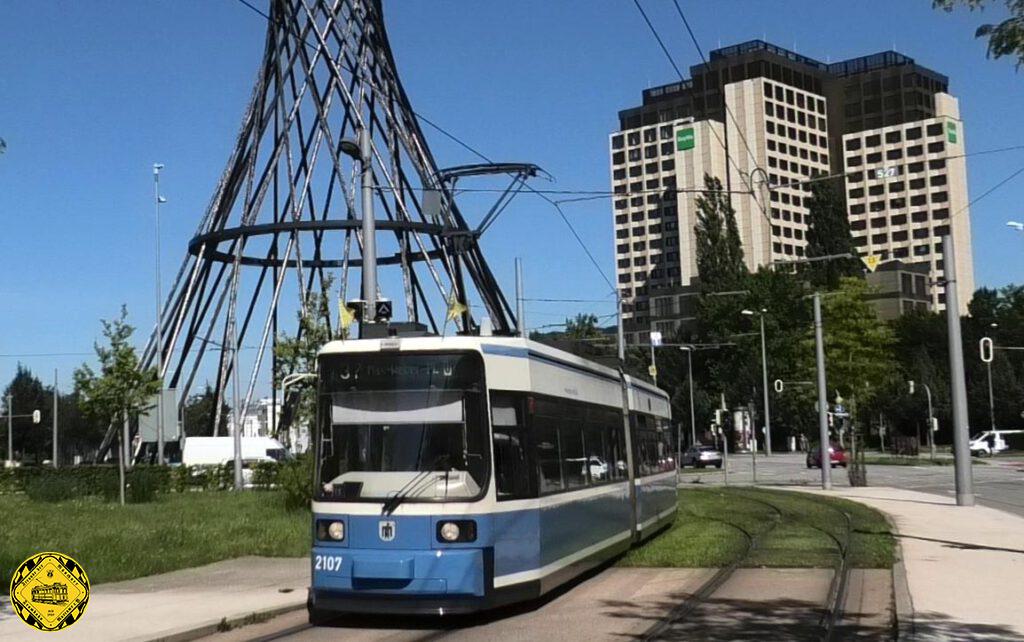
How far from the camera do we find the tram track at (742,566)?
10992 mm

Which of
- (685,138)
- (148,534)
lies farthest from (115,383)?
(685,138)

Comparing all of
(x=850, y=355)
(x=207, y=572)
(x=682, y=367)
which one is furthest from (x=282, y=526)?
(x=682, y=367)

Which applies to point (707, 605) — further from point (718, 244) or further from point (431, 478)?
point (718, 244)

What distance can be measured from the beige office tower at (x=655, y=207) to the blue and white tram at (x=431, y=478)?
121m

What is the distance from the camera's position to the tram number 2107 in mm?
11617

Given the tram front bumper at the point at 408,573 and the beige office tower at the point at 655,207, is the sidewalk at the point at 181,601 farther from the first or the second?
the beige office tower at the point at 655,207

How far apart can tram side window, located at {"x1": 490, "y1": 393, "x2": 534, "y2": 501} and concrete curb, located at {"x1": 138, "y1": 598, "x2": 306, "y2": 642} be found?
2.70 metres

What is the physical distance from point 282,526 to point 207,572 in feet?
21.0

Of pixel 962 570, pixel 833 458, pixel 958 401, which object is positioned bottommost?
pixel 962 570

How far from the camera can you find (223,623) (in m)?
11.7

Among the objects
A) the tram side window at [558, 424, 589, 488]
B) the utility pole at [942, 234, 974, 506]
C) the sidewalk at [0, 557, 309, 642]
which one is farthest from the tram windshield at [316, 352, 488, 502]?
the utility pole at [942, 234, 974, 506]

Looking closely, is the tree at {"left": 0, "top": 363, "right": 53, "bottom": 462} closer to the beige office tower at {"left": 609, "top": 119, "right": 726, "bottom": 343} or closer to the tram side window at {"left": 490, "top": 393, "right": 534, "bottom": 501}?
the beige office tower at {"left": 609, "top": 119, "right": 726, "bottom": 343}

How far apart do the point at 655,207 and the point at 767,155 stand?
60.1ft

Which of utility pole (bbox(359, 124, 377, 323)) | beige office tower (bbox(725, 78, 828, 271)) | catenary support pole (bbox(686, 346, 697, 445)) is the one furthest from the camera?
beige office tower (bbox(725, 78, 828, 271))
